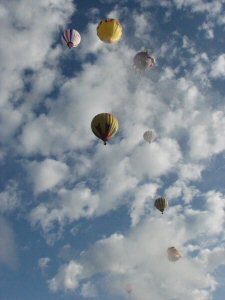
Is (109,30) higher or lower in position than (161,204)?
Answer: higher

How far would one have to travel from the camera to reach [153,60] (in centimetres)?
7875

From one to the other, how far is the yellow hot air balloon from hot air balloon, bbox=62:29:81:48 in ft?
28.2

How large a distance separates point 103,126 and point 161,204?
2295cm

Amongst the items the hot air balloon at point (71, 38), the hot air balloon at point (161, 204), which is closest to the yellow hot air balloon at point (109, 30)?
the hot air balloon at point (71, 38)

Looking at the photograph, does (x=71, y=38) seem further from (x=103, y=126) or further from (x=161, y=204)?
(x=161, y=204)

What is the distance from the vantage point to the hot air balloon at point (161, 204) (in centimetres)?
7850

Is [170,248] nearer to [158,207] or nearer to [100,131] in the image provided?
[158,207]

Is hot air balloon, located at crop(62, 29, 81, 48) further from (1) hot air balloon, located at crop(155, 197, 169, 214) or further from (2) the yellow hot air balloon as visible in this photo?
(1) hot air balloon, located at crop(155, 197, 169, 214)

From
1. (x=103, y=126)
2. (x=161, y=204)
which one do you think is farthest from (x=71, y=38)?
(x=161, y=204)

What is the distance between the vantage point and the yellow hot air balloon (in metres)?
67.0

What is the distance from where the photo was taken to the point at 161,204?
79.1 meters

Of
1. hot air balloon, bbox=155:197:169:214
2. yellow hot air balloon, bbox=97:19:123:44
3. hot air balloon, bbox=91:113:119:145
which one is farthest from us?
hot air balloon, bbox=155:197:169:214

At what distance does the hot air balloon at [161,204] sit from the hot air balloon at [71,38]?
105ft

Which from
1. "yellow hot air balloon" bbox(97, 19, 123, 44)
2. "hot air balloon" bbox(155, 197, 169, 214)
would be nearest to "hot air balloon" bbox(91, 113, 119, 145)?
"yellow hot air balloon" bbox(97, 19, 123, 44)
